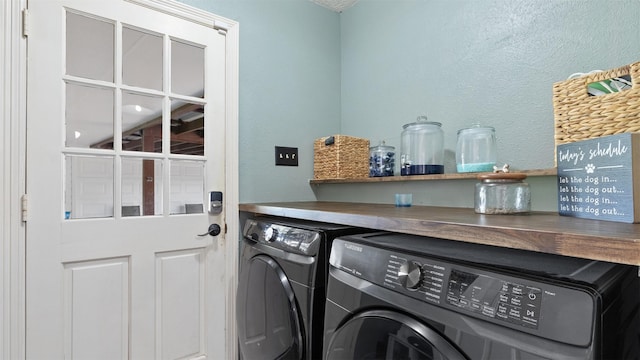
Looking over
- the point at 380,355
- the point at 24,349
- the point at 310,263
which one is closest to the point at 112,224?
the point at 24,349

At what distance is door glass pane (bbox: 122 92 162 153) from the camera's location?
1.50 metres

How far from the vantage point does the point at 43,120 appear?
131cm

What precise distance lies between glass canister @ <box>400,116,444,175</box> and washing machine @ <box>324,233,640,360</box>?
28.2 inches

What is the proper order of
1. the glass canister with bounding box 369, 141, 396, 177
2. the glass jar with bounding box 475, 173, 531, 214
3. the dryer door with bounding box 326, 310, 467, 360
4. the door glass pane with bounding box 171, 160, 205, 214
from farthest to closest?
1. the glass canister with bounding box 369, 141, 396, 177
2. the door glass pane with bounding box 171, 160, 205, 214
3. the glass jar with bounding box 475, 173, 531, 214
4. the dryer door with bounding box 326, 310, 467, 360

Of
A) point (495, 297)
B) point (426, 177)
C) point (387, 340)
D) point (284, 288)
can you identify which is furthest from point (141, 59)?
point (495, 297)

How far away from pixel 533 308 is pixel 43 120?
1.77 meters

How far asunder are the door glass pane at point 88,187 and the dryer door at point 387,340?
3.98 feet

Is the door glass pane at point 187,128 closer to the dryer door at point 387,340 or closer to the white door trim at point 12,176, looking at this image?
the white door trim at point 12,176

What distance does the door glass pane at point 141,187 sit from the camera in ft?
4.90

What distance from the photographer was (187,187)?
1651 millimetres

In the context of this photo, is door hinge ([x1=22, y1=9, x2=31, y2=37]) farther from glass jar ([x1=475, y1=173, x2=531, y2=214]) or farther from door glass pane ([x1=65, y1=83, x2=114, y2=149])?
glass jar ([x1=475, y1=173, x2=531, y2=214])

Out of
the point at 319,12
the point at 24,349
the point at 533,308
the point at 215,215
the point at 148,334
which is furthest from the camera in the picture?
the point at 319,12

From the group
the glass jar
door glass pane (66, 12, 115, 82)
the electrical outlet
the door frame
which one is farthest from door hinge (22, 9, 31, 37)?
Answer: the glass jar

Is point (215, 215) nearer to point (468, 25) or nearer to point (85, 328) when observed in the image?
point (85, 328)
